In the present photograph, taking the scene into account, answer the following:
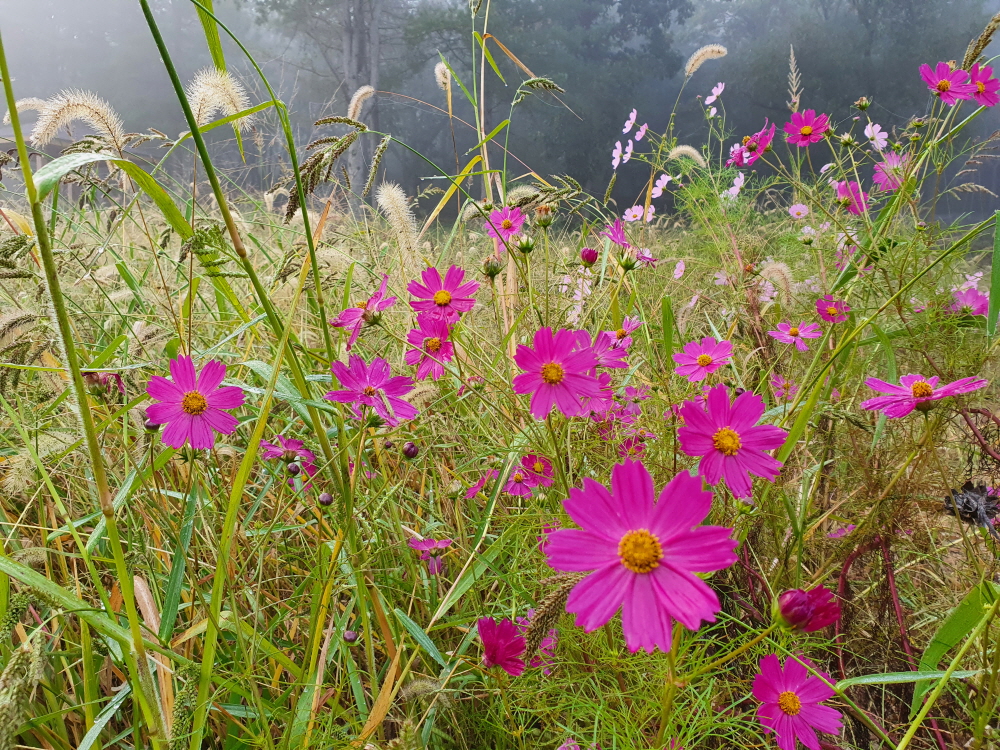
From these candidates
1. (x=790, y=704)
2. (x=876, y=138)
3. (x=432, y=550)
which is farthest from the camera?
(x=876, y=138)

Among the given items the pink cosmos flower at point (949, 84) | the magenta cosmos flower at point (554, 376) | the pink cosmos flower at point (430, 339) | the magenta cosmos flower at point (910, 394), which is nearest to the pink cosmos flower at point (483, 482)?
the pink cosmos flower at point (430, 339)

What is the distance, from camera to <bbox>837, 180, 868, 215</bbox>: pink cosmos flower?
2.82 feet

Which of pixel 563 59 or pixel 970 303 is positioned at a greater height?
pixel 563 59

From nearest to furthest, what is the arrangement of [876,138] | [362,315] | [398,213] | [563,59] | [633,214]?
[362,315] → [398,213] → [876,138] → [633,214] → [563,59]

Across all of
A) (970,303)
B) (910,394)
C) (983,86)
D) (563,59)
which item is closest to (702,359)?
(910,394)

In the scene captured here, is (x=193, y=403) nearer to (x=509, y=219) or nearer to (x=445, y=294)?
(x=445, y=294)

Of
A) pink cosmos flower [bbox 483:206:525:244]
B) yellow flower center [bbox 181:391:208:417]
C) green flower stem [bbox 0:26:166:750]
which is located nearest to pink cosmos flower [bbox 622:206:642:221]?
pink cosmos flower [bbox 483:206:525:244]

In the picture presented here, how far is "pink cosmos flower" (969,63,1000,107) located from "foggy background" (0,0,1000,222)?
7.43 m

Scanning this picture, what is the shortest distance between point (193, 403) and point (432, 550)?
32 centimetres

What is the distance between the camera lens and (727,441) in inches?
14.0

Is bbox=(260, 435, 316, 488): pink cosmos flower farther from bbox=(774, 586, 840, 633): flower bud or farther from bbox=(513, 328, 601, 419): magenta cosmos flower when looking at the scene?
bbox=(774, 586, 840, 633): flower bud

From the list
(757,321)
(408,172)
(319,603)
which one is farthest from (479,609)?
(408,172)

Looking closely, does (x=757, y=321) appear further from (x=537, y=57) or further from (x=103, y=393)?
(x=537, y=57)

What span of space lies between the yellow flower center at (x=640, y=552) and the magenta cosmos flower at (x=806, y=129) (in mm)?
823
